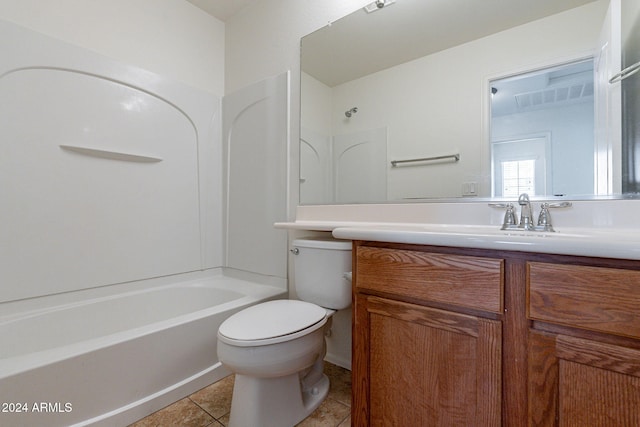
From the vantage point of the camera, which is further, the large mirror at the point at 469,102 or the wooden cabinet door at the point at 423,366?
the large mirror at the point at 469,102

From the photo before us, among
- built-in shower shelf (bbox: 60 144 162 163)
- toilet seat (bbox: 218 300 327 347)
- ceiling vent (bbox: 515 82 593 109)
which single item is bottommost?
toilet seat (bbox: 218 300 327 347)

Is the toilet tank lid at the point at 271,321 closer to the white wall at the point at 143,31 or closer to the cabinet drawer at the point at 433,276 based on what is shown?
the cabinet drawer at the point at 433,276

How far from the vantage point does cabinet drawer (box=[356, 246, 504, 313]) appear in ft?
2.26

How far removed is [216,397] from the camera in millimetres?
1373

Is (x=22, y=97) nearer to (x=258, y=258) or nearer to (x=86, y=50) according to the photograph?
(x=86, y=50)

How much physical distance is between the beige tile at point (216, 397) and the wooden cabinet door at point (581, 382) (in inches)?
47.6

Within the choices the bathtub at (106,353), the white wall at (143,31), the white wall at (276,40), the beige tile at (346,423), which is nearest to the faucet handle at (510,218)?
the beige tile at (346,423)

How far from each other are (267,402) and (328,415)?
326mm

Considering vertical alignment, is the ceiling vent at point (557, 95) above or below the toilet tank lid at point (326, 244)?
above

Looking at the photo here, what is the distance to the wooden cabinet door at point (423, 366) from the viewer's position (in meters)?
0.70

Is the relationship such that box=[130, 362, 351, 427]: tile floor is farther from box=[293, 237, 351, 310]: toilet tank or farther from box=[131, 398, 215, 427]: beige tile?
box=[293, 237, 351, 310]: toilet tank

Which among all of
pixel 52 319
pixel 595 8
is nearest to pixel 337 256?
pixel 595 8

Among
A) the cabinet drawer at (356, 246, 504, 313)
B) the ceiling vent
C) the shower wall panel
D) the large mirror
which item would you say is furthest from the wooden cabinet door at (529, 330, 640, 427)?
the shower wall panel

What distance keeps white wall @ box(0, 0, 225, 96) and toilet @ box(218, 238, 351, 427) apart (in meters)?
1.57
